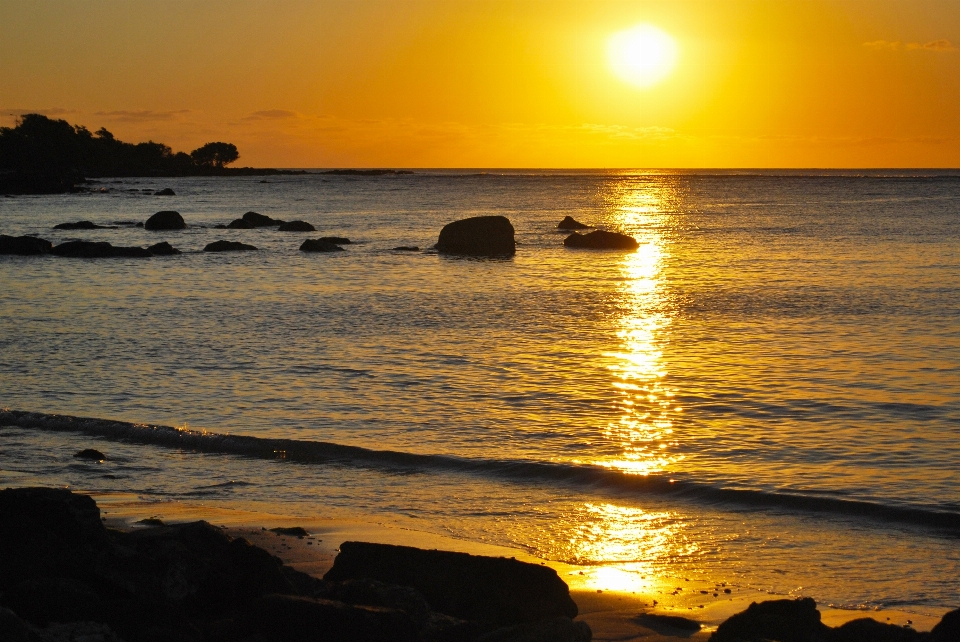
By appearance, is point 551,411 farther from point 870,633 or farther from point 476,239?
point 476,239

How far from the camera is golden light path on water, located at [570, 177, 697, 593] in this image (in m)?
8.87

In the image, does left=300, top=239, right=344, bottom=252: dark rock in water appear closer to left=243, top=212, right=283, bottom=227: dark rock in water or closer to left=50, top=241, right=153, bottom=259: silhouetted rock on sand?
left=50, top=241, right=153, bottom=259: silhouetted rock on sand

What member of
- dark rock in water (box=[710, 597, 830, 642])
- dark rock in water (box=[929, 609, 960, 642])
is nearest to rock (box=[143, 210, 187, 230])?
dark rock in water (box=[710, 597, 830, 642])

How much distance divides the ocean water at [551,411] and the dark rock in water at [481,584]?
1356 millimetres

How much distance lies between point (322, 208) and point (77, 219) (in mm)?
30906

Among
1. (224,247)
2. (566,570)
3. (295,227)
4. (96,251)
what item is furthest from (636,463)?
(295,227)

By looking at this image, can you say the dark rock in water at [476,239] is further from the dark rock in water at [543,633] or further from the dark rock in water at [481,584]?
the dark rock in water at [543,633]

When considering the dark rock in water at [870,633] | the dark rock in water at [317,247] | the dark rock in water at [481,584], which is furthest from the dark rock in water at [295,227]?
the dark rock in water at [870,633]

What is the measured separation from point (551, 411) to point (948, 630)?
A: 901 centimetres

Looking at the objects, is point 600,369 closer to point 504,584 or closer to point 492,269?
point 504,584

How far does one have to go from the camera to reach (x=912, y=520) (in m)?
10.3

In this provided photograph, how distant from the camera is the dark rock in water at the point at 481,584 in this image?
7.12m

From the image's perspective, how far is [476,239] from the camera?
156 feet

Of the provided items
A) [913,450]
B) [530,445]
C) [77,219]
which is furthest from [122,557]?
[77,219]
